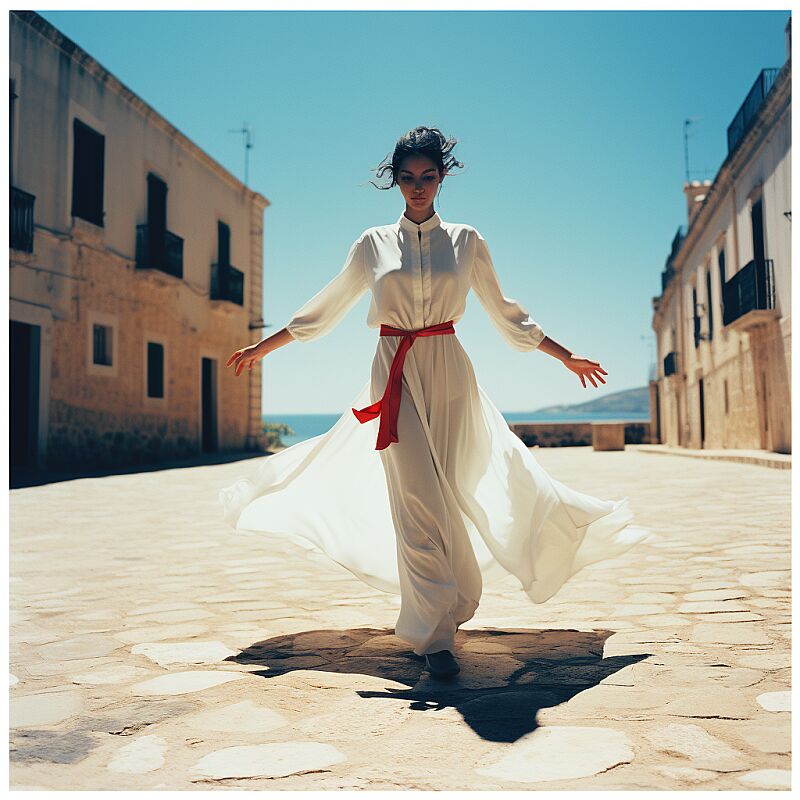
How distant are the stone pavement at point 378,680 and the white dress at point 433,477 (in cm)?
27

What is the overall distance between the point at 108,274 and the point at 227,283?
549 centimetres

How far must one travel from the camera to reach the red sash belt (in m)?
3.03

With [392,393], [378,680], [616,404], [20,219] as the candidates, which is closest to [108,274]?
[20,219]

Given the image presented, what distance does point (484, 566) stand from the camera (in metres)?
3.47

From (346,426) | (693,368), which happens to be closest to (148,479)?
(346,426)

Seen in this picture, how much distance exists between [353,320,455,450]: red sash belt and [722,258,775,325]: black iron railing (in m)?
15.3

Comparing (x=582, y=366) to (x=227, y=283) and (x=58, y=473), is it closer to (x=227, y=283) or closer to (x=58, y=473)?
(x=58, y=473)

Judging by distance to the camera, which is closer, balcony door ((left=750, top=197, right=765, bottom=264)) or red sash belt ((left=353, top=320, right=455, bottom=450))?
red sash belt ((left=353, top=320, right=455, bottom=450))

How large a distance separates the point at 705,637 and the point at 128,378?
14.9m

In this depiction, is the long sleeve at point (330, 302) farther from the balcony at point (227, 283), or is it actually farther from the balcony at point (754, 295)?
the balcony at point (227, 283)

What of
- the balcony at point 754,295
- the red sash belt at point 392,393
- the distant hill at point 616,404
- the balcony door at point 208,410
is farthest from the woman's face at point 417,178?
the distant hill at point 616,404

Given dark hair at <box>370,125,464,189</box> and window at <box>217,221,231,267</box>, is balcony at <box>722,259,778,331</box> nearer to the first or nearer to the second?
window at <box>217,221,231,267</box>

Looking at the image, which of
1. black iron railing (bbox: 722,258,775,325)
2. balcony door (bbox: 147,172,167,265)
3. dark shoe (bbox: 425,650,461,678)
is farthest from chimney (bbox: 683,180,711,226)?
dark shoe (bbox: 425,650,461,678)

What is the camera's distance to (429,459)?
9.98ft
